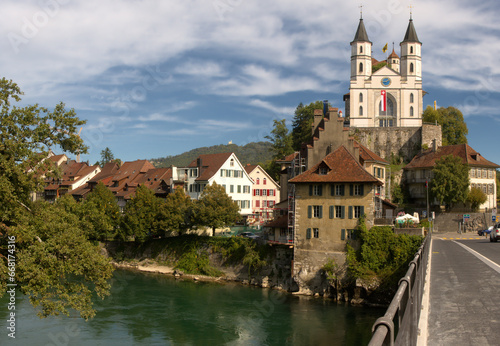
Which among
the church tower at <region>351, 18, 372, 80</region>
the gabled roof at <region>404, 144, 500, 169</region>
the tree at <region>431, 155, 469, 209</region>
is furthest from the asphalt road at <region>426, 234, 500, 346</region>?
the church tower at <region>351, 18, 372, 80</region>

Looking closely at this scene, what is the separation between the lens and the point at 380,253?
42.3m

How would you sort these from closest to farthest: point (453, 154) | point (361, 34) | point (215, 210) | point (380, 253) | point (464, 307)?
point (464, 307) → point (380, 253) → point (215, 210) → point (453, 154) → point (361, 34)

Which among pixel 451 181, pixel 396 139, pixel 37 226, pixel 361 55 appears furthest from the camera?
pixel 361 55

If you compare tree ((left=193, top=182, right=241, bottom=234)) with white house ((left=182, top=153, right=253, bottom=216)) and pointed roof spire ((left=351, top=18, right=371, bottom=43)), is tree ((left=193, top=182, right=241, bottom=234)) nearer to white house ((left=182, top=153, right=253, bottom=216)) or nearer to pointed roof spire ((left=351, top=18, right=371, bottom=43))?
white house ((left=182, top=153, right=253, bottom=216))

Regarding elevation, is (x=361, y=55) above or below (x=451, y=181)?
above

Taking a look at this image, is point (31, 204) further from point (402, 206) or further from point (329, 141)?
point (402, 206)

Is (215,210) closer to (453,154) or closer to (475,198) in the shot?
(475,198)

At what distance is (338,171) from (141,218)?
29.3m

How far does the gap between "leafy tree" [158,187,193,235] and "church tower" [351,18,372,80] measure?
42.8 metres

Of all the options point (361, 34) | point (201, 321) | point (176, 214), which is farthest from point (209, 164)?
point (361, 34)

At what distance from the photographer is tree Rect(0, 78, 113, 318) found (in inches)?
775

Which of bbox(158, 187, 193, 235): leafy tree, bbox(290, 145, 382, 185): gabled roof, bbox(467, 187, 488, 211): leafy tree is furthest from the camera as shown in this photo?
bbox(467, 187, 488, 211): leafy tree

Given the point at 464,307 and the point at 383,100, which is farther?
the point at 383,100

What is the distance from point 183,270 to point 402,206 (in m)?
35.1
